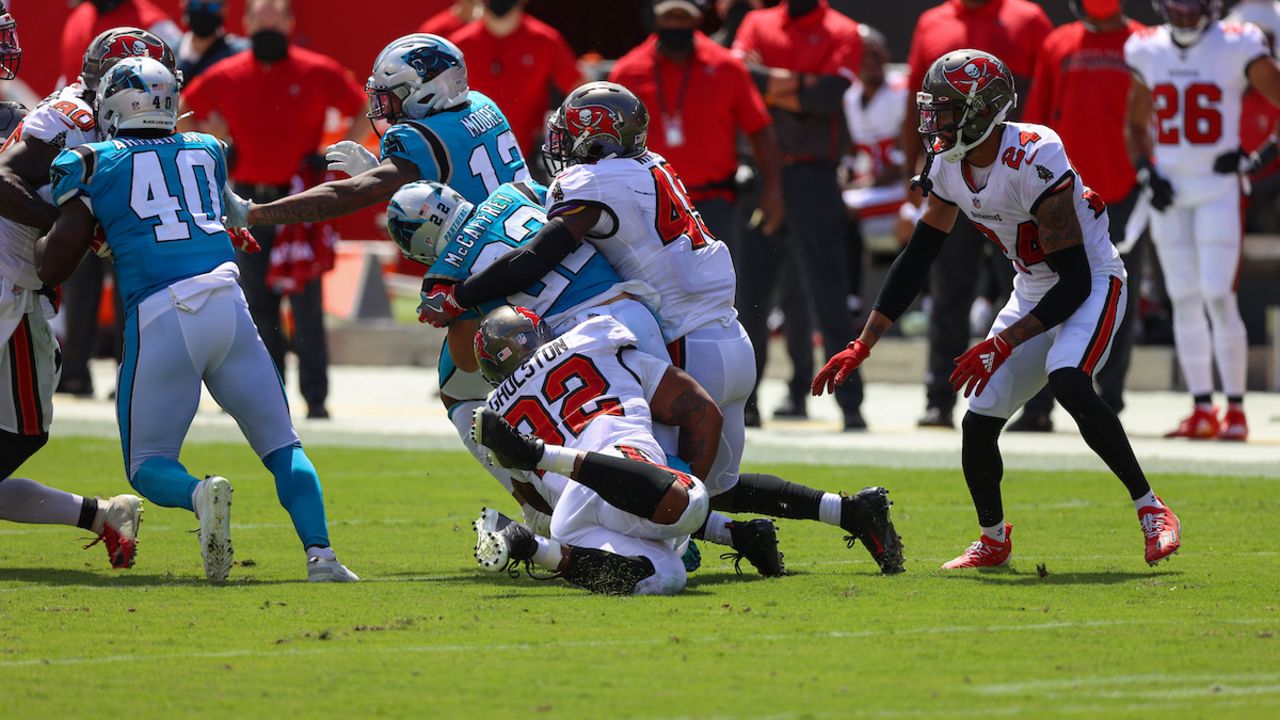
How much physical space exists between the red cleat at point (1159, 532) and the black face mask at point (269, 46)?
770 cm

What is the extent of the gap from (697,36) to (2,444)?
586 centimetres

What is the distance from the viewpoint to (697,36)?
478 inches

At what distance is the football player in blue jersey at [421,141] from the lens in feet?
25.0

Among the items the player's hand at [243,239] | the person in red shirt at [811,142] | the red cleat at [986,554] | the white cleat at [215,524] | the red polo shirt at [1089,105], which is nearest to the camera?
the white cleat at [215,524]

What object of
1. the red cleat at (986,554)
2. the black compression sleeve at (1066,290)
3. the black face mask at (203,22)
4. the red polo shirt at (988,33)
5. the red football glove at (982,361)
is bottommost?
the red cleat at (986,554)

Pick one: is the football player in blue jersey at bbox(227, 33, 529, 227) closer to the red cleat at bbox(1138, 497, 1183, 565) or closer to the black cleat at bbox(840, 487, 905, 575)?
the black cleat at bbox(840, 487, 905, 575)

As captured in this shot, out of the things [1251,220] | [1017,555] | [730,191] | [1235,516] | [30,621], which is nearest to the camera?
[30,621]

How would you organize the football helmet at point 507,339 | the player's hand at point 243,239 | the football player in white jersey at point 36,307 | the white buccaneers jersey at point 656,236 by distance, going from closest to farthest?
the football helmet at point 507,339 → the white buccaneers jersey at point 656,236 → the football player in white jersey at point 36,307 → the player's hand at point 243,239

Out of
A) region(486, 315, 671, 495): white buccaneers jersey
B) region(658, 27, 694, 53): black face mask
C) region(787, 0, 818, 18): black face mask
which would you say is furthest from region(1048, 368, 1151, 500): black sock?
region(787, 0, 818, 18): black face mask

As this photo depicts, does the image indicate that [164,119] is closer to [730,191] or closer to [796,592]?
[796,592]

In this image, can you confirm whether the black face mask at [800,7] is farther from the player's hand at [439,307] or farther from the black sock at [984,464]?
the player's hand at [439,307]

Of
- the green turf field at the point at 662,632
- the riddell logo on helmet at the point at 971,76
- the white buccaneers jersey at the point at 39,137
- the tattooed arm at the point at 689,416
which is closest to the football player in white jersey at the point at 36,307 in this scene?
the white buccaneers jersey at the point at 39,137

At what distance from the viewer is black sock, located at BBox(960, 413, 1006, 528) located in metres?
7.14

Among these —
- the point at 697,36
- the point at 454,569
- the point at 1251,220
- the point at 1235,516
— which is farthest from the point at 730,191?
the point at 1251,220
